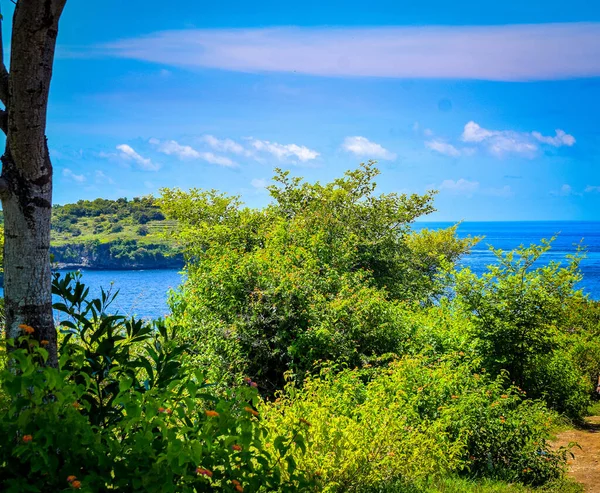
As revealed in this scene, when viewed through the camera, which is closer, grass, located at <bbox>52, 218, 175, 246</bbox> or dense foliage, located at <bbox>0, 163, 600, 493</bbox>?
dense foliage, located at <bbox>0, 163, 600, 493</bbox>

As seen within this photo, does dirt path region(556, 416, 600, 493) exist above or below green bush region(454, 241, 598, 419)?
below

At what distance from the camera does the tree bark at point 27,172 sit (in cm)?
366

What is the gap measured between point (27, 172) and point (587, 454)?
969 cm

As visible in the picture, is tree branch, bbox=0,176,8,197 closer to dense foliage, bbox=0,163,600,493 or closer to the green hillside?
dense foliage, bbox=0,163,600,493

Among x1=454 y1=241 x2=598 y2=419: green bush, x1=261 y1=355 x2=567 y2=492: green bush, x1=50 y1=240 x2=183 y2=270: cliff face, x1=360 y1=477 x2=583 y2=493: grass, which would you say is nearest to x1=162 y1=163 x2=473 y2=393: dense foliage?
x1=454 y1=241 x2=598 y2=419: green bush

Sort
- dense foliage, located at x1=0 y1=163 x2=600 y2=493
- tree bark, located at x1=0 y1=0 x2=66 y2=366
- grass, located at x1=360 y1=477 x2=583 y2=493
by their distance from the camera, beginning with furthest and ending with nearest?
grass, located at x1=360 y1=477 x2=583 y2=493
tree bark, located at x1=0 y1=0 x2=66 y2=366
dense foliage, located at x1=0 y1=163 x2=600 y2=493

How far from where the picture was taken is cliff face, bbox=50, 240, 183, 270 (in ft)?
197

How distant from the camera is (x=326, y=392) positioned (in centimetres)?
694

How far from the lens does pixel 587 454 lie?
9789mm

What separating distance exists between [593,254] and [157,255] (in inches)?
2899

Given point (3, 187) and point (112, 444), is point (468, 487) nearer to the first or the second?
point (112, 444)

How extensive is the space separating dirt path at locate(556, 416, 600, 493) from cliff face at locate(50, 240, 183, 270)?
50.6m

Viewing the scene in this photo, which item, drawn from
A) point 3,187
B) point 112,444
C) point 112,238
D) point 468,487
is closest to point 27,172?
point 3,187

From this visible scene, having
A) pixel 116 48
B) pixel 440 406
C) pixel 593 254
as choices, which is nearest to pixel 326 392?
pixel 440 406
